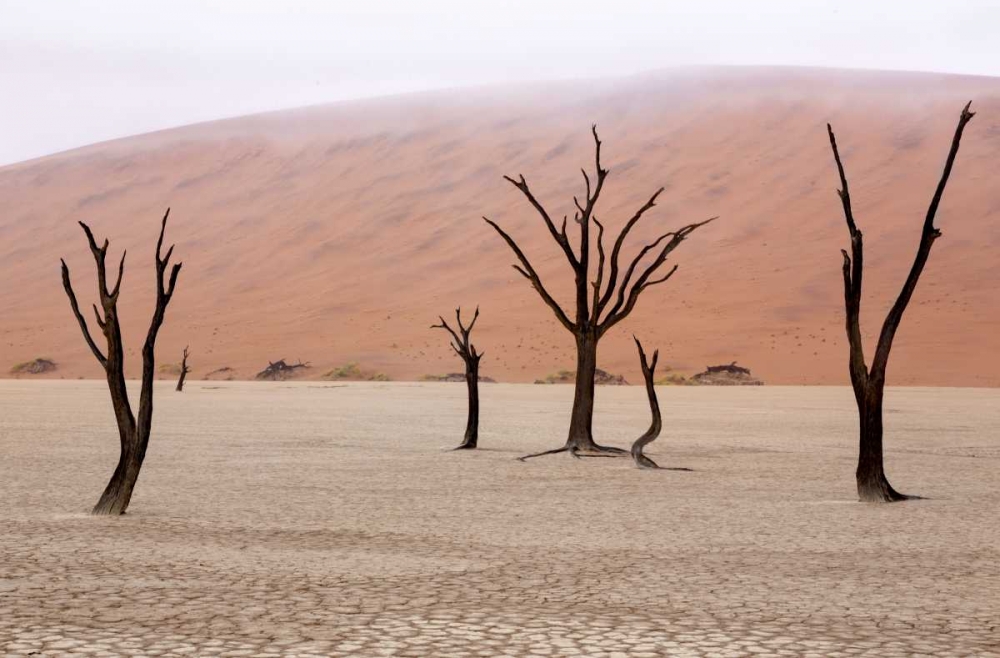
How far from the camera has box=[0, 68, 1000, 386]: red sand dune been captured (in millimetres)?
55969

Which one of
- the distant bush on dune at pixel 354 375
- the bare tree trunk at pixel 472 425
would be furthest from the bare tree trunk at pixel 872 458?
the distant bush on dune at pixel 354 375

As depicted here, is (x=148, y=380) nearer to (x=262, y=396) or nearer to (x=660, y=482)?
(x=660, y=482)

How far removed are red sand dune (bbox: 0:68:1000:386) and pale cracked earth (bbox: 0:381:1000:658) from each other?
116 ft

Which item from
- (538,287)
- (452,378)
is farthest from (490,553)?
(452,378)

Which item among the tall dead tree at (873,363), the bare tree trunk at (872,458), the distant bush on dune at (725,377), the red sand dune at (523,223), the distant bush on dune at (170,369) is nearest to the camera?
the bare tree trunk at (872,458)

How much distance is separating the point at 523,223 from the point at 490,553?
2629 inches

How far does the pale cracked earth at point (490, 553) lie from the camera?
A: 17.1ft

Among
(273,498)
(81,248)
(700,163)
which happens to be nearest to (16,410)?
(273,498)

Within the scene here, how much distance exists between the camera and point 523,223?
7394 centimetres

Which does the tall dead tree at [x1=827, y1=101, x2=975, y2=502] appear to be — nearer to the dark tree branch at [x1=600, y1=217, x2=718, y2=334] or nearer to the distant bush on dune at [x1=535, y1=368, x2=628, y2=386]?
the dark tree branch at [x1=600, y1=217, x2=718, y2=334]

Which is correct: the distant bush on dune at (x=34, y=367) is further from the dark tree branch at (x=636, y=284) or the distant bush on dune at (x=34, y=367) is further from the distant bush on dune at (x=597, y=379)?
the dark tree branch at (x=636, y=284)

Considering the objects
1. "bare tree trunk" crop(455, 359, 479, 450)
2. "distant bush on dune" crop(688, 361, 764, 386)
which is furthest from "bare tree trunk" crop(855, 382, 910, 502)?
"distant bush on dune" crop(688, 361, 764, 386)

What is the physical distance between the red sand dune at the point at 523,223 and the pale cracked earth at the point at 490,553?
35.5 metres

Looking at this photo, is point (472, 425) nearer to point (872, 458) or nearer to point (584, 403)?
point (584, 403)
